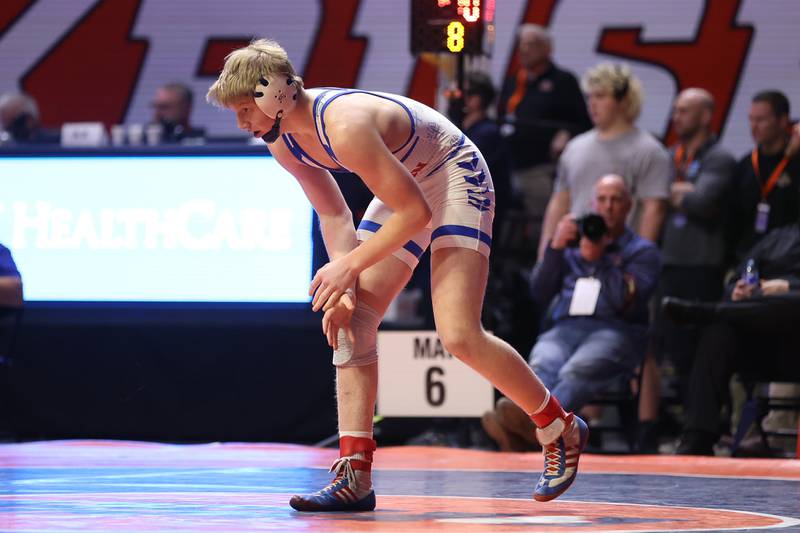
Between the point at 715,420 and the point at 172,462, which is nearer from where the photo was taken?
the point at 172,462

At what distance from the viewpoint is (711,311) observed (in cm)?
674

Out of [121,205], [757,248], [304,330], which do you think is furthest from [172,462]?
[757,248]

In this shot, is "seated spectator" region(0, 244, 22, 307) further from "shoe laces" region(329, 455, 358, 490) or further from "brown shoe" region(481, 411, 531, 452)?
"shoe laces" region(329, 455, 358, 490)

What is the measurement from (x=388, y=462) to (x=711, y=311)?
181cm

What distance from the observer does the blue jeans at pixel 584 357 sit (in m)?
6.62

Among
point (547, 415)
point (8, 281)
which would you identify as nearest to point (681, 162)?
point (8, 281)

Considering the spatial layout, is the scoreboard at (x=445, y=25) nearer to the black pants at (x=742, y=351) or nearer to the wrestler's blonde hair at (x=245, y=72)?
the black pants at (x=742, y=351)

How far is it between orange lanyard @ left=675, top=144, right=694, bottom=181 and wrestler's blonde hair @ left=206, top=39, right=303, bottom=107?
4510 mm

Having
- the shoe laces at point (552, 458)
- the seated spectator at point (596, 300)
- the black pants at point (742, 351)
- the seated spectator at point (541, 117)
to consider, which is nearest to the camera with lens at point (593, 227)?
the seated spectator at point (596, 300)

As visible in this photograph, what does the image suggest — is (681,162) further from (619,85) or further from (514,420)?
(514,420)

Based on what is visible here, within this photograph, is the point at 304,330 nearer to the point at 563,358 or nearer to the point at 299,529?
the point at 563,358

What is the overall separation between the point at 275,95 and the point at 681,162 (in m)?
4.68

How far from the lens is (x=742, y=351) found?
676 cm

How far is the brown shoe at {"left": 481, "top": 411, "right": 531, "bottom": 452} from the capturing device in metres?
6.62
